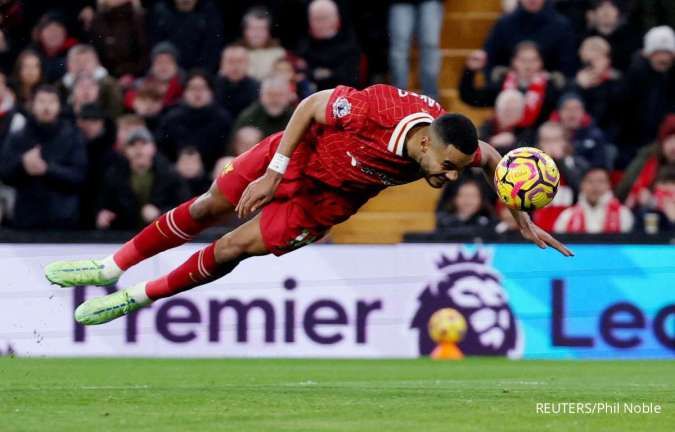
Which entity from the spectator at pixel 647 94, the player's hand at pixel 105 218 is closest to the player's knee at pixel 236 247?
the player's hand at pixel 105 218

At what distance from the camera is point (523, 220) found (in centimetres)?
1223

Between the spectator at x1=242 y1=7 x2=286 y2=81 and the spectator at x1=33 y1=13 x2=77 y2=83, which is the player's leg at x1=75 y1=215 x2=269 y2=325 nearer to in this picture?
the spectator at x1=242 y1=7 x2=286 y2=81

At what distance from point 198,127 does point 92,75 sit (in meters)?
1.44

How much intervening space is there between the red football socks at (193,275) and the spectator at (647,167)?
6969 mm

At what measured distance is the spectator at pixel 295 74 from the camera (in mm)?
18391

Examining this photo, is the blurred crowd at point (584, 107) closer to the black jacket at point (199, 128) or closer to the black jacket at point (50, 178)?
the black jacket at point (199, 128)

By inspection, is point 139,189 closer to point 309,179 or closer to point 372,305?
point 372,305

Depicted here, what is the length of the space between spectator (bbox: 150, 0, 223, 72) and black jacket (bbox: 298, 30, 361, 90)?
106cm

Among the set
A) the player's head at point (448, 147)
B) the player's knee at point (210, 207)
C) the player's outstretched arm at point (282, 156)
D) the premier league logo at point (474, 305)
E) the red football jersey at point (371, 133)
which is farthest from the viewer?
the premier league logo at point (474, 305)

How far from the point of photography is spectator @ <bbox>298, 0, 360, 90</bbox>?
18.8 meters

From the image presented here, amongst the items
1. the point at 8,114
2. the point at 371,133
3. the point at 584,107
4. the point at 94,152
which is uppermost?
the point at 584,107

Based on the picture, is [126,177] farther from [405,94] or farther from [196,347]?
[405,94]

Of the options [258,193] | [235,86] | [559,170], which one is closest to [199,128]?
[235,86]

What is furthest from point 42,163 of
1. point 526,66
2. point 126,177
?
point 526,66
